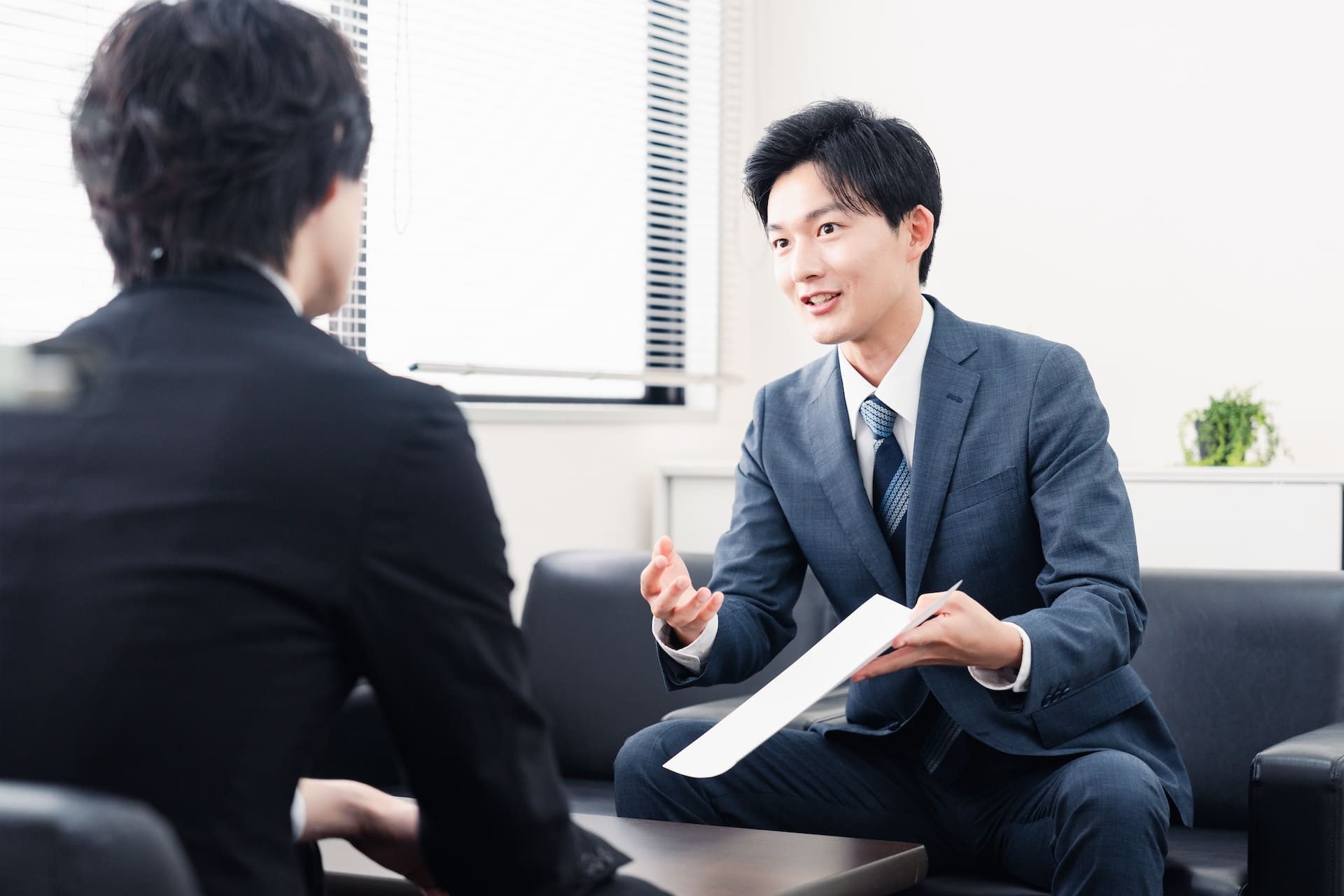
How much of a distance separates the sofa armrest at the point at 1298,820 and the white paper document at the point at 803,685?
1.70 ft

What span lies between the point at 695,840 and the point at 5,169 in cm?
164

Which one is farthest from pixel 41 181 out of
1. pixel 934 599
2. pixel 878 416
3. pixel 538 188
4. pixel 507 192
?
pixel 934 599

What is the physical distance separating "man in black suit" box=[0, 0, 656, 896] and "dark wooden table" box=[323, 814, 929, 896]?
38cm

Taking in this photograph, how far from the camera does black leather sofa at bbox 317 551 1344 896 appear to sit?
1.78 metres

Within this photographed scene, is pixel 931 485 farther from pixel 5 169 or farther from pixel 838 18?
pixel 838 18

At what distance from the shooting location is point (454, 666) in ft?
3.08

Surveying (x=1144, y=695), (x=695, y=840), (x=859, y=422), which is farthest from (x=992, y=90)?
(x=695, y=840)

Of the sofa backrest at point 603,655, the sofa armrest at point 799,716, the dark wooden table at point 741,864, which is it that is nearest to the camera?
the dark wooden table at point 741,864

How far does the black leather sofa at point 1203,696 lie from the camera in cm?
178

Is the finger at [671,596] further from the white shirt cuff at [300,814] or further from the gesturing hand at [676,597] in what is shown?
the white shirt cuff at [300,814]

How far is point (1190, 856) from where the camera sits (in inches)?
77.1

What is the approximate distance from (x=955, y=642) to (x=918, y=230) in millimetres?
759

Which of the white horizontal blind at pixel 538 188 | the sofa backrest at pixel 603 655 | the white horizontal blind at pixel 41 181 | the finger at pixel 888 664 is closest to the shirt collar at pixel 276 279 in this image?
the finger at pixel 888 664

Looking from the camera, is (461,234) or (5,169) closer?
(5,169)
